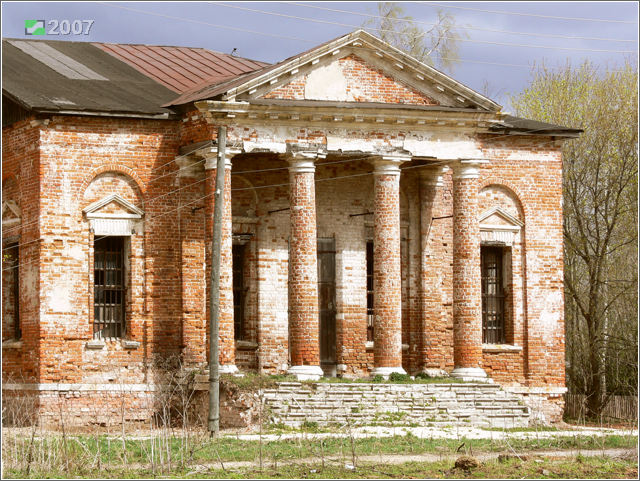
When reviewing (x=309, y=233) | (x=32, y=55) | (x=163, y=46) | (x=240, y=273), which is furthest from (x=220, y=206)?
(x=163, y=46)

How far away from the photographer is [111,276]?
2836 centimetres

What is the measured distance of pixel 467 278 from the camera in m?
29.1

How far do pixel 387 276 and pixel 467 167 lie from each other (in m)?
3.32

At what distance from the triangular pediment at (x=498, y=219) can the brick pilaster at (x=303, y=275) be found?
17.0 feet

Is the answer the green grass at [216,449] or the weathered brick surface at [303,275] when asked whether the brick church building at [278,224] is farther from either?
the green grass at [216,449]

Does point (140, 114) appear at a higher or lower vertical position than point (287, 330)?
higher

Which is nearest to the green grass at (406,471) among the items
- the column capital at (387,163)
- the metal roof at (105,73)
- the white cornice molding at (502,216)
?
the column capital at (387,163)

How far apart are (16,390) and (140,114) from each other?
6.54 m

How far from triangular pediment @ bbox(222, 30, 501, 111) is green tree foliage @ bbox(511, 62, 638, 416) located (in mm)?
10073

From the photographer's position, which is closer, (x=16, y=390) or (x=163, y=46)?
(x=16, y=390)

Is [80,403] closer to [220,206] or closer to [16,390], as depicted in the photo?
[16,390]

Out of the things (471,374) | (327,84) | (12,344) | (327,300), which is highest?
(327,84)

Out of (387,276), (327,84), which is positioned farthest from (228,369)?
(327,84)

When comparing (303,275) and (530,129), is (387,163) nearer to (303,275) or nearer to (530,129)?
(303,275)
